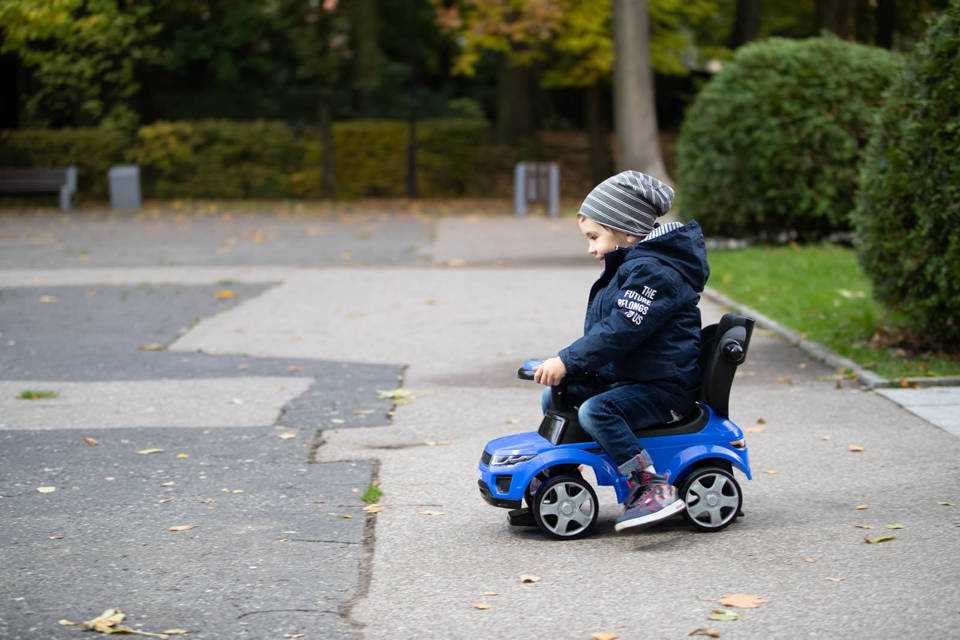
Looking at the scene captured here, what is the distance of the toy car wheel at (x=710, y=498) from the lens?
208 inches

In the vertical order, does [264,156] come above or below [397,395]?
above

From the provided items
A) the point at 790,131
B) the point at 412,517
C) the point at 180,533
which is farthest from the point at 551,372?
the point at 790,131

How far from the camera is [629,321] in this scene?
16.7 feet

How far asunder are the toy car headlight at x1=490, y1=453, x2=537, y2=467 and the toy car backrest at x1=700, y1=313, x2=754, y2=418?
76 cm

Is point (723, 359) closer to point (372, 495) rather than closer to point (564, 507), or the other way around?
point (564, 507)

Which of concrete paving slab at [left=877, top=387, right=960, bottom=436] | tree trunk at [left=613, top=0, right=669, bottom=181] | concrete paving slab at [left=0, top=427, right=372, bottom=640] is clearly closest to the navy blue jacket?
concrete paving slab at [left=0, top=427, right=372, bottom=640]

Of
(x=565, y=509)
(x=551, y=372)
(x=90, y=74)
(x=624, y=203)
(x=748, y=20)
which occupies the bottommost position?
(x=565, y=509)

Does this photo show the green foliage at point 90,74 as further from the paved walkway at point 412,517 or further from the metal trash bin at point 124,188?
the paved walkway at point 412,517

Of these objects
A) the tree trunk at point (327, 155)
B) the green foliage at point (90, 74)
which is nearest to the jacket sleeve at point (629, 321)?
the green foliage at point (90, 74)

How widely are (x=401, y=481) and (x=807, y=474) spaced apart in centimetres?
196

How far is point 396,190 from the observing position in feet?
110

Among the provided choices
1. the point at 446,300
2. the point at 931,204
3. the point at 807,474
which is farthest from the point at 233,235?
the point at 807,474

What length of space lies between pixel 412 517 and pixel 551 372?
1.07 meters

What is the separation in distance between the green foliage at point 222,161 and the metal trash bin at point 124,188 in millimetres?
2342
